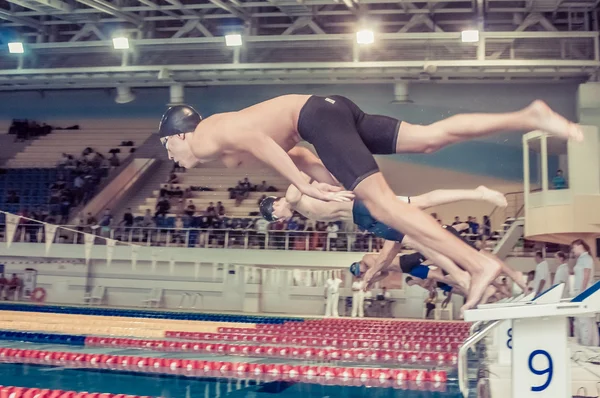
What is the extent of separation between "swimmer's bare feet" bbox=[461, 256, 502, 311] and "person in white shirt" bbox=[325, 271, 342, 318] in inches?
334

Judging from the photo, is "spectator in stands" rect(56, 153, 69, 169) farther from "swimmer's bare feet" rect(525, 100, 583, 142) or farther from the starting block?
the starting block

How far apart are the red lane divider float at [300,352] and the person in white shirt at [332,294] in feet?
17.0

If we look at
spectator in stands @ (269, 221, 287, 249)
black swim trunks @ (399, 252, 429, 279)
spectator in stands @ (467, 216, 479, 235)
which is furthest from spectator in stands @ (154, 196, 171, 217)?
black swim trunks @ (399, 252, 429, 279)

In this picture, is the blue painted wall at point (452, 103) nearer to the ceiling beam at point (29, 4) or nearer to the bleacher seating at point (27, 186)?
the ceiling beam at point (29, 4)

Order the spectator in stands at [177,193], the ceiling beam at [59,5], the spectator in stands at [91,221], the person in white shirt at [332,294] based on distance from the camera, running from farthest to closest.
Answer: the spectator in stands at [91,221], the spectator in stands at [177,193], the person in white shirt at [332,294], the ceiling beam at [59,5]

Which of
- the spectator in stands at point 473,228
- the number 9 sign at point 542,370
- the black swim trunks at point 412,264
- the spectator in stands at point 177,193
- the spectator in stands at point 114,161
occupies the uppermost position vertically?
the spectator in stands at point 114,161

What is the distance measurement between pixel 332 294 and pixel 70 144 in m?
6.75

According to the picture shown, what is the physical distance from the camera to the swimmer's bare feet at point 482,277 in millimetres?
3510

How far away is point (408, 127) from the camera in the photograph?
396cm

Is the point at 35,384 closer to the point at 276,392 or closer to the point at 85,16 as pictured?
the point at 276,392

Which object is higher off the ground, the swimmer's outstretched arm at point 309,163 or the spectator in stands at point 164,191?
the spectator in stands at point 164,191

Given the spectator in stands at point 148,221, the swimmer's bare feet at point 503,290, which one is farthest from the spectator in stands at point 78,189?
the swimmer's bare feet at point 503,290

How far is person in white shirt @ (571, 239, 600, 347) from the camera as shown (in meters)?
6.33

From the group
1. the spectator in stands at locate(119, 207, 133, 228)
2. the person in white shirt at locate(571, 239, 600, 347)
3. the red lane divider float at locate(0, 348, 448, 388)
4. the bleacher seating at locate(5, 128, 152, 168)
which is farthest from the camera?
the bleacher seating at locate(5, 128, 152, 168)
